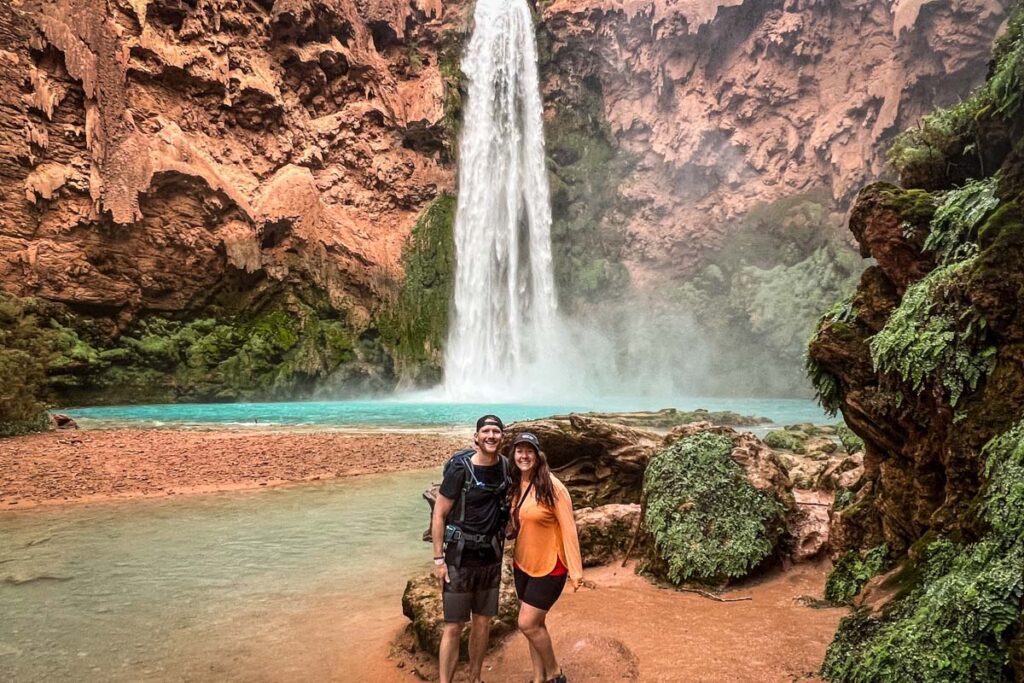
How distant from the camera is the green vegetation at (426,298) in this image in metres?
33.4

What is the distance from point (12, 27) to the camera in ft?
75.2

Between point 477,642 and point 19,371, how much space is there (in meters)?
14.6

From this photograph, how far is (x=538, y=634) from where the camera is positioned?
134 inches

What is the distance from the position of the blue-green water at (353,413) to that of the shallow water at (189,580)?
10456 millimetres

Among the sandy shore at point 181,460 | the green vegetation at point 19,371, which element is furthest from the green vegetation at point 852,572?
the green vegetation at point 19,371

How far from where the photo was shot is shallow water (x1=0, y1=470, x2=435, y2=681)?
405cm

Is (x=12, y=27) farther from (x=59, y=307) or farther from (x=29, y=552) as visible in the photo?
(x=29, y=552)

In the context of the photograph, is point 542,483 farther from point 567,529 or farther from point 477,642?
point 477,642

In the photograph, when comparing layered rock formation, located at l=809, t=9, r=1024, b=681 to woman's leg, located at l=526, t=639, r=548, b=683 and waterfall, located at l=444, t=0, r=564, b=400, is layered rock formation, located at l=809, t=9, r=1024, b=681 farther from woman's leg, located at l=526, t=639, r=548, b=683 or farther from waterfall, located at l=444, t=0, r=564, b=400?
waterfall, located at l=444, t=0, r=564, b=400

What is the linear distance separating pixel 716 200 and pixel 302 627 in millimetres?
38331

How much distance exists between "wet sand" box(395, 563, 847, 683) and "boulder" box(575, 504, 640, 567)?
71cm

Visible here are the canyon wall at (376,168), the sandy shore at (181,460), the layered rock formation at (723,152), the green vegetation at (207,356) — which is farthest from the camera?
the layered rock formation at (723,152)

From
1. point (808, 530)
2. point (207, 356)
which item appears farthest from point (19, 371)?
point (808, 530)

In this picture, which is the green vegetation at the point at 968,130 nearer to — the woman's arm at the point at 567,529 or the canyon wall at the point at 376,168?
the woman's arm at the point at 567,529
